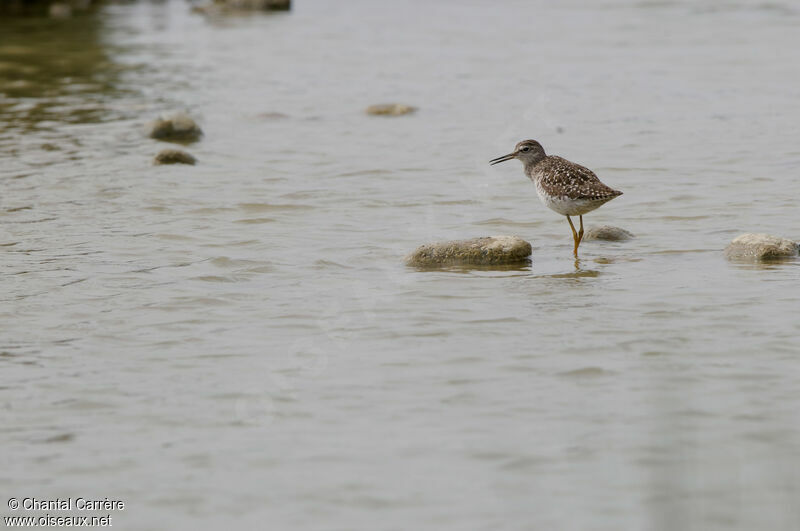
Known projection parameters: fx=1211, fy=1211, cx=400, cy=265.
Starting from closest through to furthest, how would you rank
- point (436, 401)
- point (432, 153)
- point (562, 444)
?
point (562, 444)
point (436, 401)
point (432, 153)

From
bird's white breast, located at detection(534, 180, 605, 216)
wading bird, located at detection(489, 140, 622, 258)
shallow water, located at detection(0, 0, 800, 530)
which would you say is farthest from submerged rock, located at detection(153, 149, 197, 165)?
bird's white breast, located at detection(534, 180, 605, 216)

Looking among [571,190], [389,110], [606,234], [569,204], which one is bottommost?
[389,110]

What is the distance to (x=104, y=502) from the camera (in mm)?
6137

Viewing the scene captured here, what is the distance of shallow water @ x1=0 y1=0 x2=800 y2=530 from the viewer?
6.26m

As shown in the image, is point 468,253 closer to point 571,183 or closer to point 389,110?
point 571,183

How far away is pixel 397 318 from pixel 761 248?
11.5ft

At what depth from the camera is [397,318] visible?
30.2ft

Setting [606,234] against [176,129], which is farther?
[176,129]

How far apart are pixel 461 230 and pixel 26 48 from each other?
1972cm

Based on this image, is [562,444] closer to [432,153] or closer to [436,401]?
[436,401]

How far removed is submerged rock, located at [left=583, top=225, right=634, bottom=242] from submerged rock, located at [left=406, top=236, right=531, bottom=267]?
1145 mm

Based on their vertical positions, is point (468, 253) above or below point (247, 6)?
above

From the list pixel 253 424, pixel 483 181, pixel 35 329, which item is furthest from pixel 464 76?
pixel 253 424

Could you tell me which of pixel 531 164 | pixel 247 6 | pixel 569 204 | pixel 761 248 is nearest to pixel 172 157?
pixel 531 164
